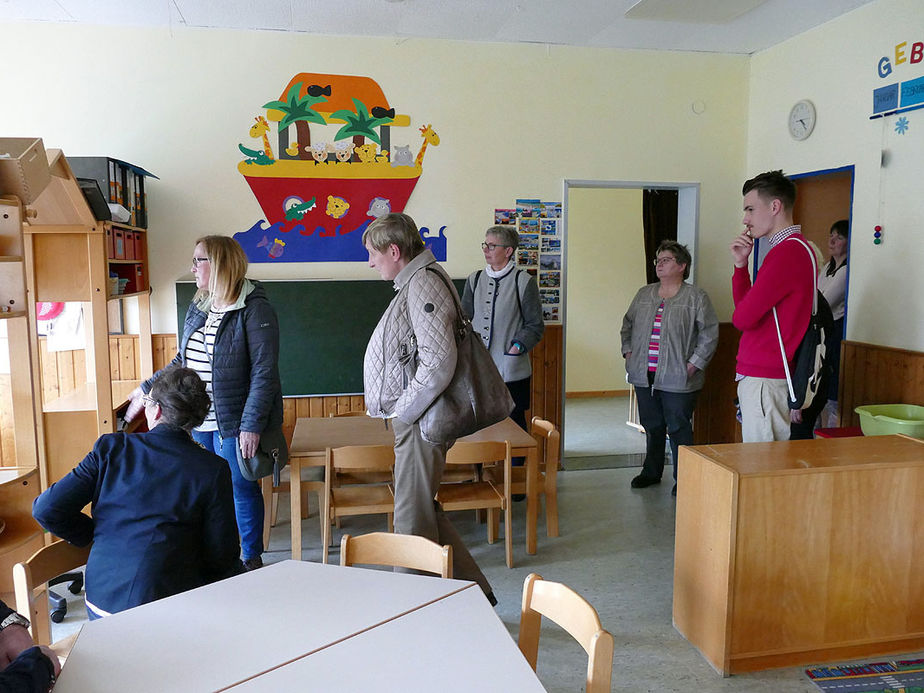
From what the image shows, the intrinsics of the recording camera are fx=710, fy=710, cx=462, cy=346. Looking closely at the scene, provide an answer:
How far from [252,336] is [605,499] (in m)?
2.72

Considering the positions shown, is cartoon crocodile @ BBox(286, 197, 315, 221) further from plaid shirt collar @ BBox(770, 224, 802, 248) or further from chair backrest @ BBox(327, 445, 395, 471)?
plaid shirt collar @ BBox(770, 224, 802, 248)

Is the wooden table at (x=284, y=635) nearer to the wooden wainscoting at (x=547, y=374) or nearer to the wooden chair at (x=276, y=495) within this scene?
the wooden chair at (x=276, y=495)

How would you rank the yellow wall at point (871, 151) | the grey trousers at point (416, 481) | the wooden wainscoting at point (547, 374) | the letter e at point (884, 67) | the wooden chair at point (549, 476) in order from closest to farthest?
the grey trousers at point (416, 481)
the wooden chair at point (549, 476)
the yellow wall at point (871, 151)
the letter e at point (884, 67)
the wooden wainscoting at point (547, 374)

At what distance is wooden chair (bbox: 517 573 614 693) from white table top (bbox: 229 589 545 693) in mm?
169

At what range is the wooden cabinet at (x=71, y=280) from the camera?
139 inches

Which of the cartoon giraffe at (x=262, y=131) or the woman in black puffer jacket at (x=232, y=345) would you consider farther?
the cartoon giraffe at (x=262, y=131)

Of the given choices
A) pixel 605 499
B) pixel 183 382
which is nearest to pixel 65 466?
pixel 183 382

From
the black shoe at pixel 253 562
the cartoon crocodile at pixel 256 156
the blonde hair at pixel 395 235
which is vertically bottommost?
the black shoe at pixel 253 562

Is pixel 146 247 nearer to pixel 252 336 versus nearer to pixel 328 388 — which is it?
pixel 328 388

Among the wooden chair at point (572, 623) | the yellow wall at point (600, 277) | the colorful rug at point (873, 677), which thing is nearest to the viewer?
the wooden chair at point (572, 623)

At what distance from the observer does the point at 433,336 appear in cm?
270

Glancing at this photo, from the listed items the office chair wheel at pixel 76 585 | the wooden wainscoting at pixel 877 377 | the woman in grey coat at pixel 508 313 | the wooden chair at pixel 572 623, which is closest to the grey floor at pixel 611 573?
the office chair wheel at pixel 76 585

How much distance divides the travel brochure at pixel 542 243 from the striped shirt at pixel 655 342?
88 centimetres

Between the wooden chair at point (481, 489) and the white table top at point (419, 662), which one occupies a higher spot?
the white table top at point (419, 662)
